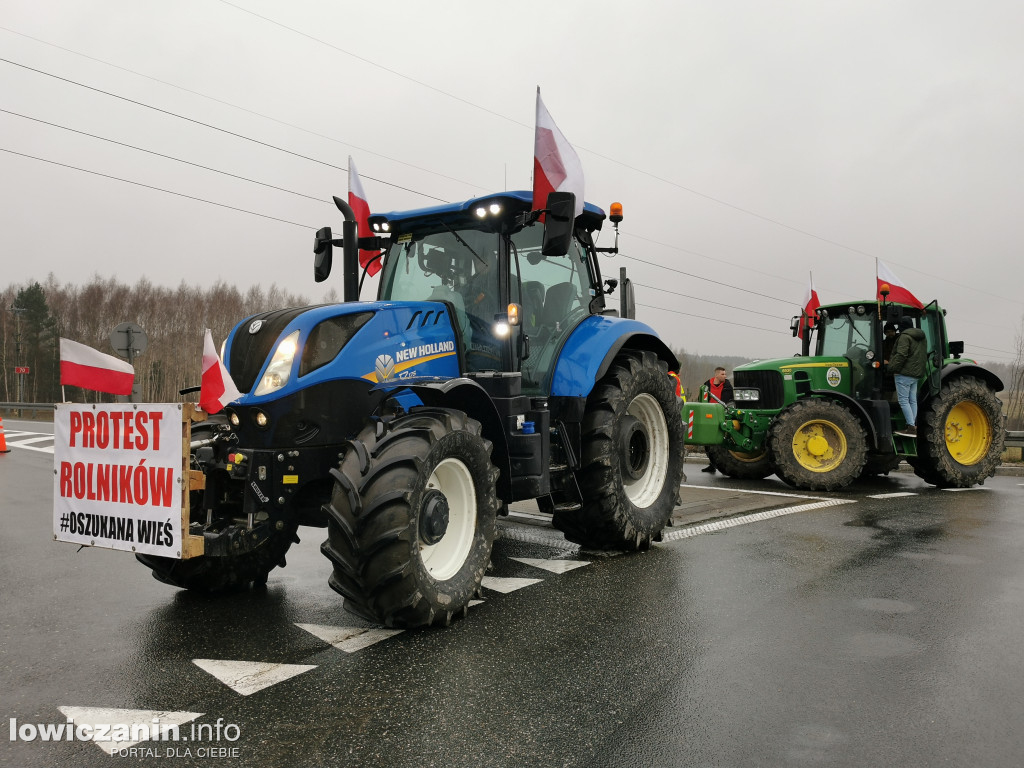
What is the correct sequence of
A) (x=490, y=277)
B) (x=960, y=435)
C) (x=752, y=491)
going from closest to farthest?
(x=490, y=277)
(x=752, y=491)
(x=960, y=435)

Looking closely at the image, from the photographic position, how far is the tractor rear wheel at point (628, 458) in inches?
219

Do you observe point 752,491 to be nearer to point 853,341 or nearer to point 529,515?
point 853,341

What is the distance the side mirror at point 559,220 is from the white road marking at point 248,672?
284cm

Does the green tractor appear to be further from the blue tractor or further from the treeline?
the treeline

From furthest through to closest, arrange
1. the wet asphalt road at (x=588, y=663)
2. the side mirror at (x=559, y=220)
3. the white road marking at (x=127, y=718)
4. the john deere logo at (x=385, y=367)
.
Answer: the side mirror at (x=559, y=220), the john deere logo at (x=385, y=367), the white road marking at (x=127, y=718), the wet asphalt road at (x=588, y=663)

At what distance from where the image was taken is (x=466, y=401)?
15.5ft

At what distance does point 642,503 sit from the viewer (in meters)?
6.26

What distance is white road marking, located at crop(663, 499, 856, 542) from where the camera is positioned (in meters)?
6.57

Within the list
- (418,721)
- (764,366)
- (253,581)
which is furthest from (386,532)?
(764,366)

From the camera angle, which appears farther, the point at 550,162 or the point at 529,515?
the point at 529,515

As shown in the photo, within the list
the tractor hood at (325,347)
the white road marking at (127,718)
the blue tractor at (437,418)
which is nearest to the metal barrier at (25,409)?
the blue tractor at (437,418)

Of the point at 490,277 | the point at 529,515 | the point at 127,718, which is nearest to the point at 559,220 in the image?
the point at 490,277

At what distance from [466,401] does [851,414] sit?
6.92 meters

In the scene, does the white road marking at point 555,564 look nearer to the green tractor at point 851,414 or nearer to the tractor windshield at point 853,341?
the green tractor at point 851,414
